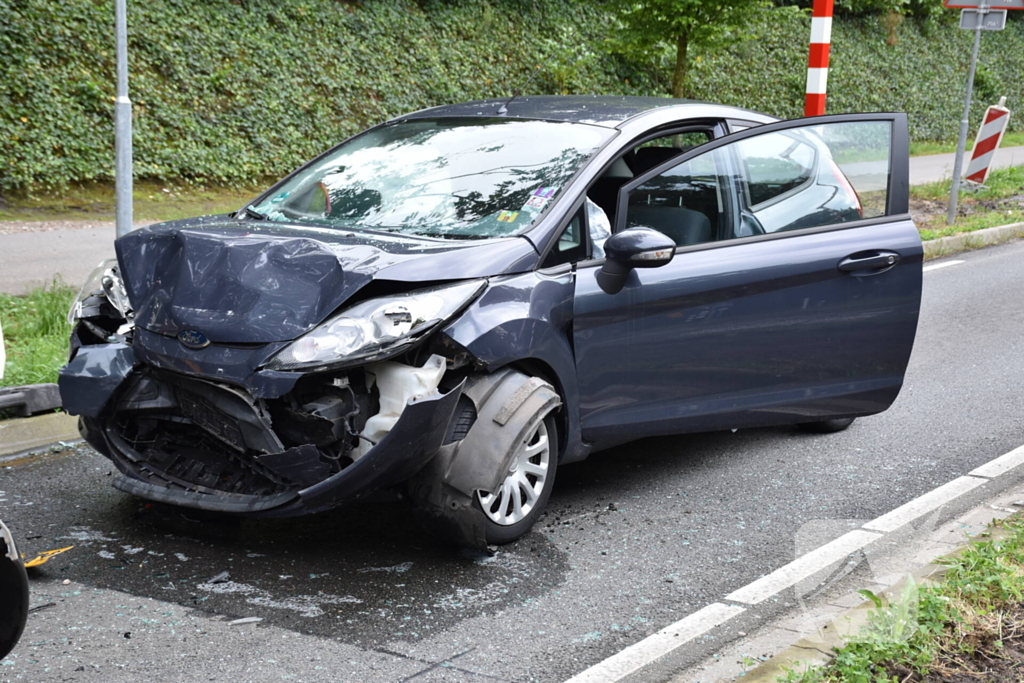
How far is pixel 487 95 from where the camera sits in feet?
63.4

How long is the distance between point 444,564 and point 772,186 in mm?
2255

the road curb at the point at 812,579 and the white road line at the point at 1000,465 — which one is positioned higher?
the road curb at the point at 812,579

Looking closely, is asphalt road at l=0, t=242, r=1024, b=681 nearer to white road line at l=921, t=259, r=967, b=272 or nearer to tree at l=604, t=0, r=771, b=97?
white road line at l=921, t=259, r=967, b=272

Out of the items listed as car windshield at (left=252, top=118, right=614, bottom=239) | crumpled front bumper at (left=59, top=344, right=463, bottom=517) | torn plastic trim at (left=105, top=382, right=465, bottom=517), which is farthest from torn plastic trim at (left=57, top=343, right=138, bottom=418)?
car windshield at (left=252, top=118, right=614, bottom=239)

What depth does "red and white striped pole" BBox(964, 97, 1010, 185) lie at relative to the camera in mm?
13414

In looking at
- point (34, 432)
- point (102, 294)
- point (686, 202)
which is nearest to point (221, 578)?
point (102, 294)

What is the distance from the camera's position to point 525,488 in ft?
13.3

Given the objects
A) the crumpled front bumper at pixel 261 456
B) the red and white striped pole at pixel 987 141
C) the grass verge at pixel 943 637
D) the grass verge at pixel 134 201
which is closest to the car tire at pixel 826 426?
the grass verge at pixel 943 637

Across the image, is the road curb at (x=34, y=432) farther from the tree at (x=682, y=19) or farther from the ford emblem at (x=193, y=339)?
the tree at (x=682, y=19)

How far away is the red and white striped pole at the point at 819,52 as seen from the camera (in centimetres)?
1084

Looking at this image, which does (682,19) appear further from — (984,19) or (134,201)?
(134,201)

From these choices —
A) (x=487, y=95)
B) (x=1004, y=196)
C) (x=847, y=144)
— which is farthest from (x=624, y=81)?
(x=847, y=144)

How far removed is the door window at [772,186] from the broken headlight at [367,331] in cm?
120

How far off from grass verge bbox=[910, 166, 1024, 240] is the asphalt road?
296 inches
